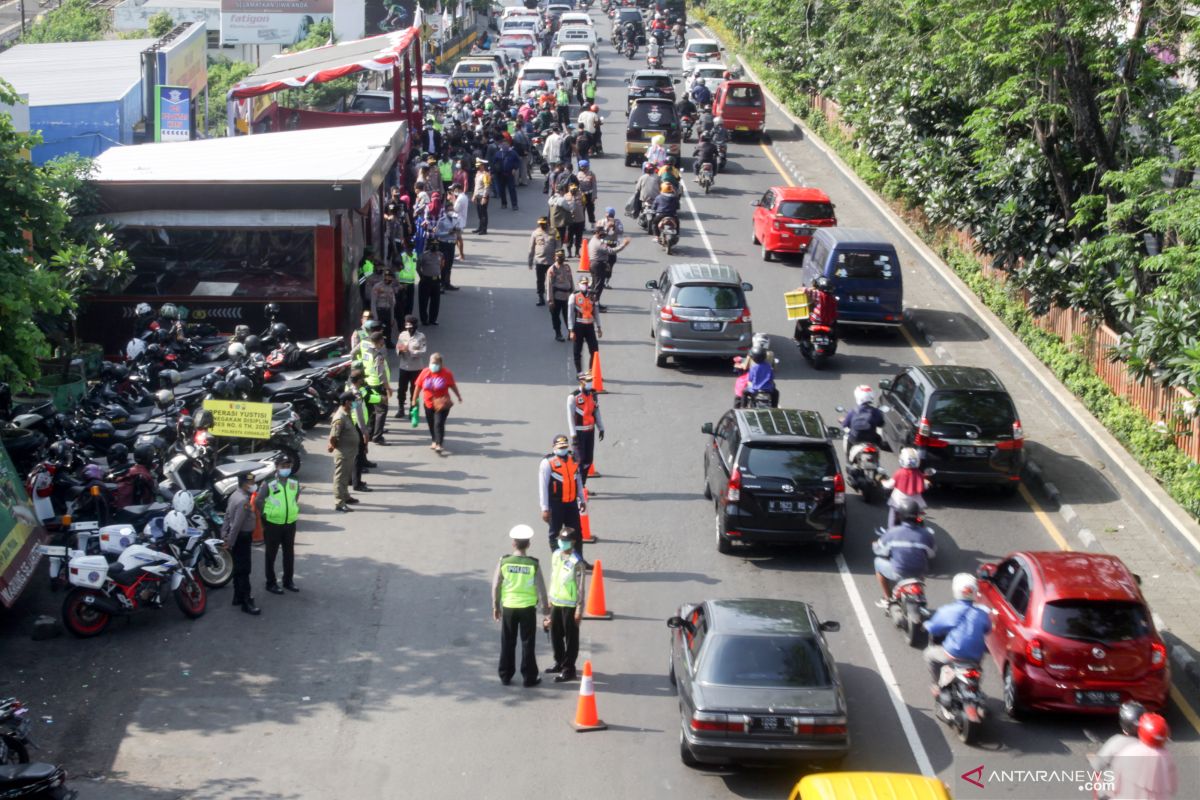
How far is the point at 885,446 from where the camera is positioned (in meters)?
21.5

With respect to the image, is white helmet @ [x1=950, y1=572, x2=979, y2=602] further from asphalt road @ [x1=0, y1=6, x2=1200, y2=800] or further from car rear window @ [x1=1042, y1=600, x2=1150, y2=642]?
asphalt road @ [x1=0, y1=6, x2=1200, y2=800]

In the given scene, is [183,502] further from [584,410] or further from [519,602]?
[584,410]

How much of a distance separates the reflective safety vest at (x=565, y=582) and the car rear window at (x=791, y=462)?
12.4 feet

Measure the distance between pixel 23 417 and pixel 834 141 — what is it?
3078 centimetres

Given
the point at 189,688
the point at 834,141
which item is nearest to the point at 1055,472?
the point at 189,688

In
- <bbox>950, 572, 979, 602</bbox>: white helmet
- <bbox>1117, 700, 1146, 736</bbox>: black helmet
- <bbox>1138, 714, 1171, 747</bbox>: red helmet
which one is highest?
<bbox>1138, 714, 1171, 747</bbox>: red helmet

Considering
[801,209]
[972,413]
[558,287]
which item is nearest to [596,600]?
[972,413]

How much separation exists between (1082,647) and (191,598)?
8.82 m

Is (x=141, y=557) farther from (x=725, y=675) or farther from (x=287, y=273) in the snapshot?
(x=287, y=273)

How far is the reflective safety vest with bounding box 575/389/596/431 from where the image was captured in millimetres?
18656

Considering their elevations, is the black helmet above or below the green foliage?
above

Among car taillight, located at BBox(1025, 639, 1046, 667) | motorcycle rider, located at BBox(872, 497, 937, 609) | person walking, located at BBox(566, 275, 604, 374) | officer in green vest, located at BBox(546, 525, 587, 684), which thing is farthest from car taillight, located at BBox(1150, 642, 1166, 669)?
person walking, located at BBox(566, 275, 604, 374)

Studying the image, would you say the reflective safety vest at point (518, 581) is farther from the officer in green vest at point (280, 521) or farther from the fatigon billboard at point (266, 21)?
the fatigon billboard at point (266, 21)

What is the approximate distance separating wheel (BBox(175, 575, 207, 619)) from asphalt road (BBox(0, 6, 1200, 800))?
0.15 meters
